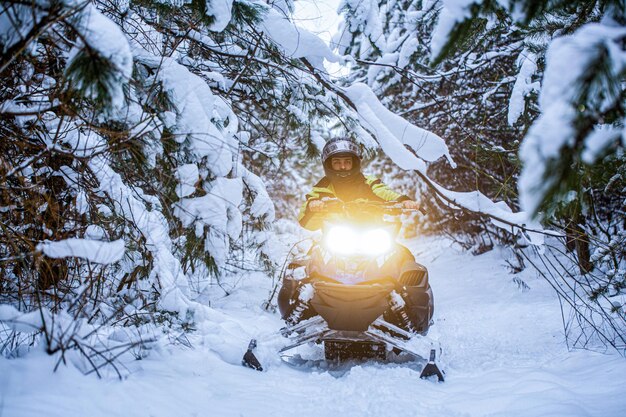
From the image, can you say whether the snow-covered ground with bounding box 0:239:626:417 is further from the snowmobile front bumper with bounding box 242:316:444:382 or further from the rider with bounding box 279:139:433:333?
the rider with bounding box 279:139:433:333

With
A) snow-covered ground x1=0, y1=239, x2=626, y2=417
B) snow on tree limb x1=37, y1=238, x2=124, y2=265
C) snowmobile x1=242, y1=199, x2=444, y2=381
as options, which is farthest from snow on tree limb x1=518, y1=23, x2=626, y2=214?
snowmobile x1=242, y1=199, x2=444, y2=381

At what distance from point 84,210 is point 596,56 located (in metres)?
2.53

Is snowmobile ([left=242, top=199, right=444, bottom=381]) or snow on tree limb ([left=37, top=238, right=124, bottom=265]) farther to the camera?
snowmobile ([left=242, top=199, right=444, bottom=381])

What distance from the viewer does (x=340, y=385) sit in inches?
108

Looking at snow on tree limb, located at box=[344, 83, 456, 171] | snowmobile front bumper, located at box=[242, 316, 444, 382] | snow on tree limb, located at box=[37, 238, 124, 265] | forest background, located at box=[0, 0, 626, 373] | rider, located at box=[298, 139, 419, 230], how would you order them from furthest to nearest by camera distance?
rider, located at box=[298, 139, 419, 230]
snowmobile front bumper, located at box=[242, 316, 444, 382]
snow on tree limb, located at box=[344, 83, 456, 171]
snow on tree limb, located at box=[37, 238, 124, 265]
forest background, located at box=[0, 0, 626, 373]

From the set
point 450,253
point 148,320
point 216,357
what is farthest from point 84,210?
point 450,253

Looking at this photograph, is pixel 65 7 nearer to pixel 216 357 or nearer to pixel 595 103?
pixel 595 103

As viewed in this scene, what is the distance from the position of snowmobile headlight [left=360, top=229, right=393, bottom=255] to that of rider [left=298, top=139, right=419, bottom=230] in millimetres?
650

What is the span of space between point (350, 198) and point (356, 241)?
1.30m

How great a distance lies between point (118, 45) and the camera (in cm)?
135

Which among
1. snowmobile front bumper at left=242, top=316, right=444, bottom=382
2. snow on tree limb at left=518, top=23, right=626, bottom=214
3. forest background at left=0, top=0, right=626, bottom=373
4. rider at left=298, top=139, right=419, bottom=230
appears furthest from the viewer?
rider at left=298, top=139, right=419, bottom=230

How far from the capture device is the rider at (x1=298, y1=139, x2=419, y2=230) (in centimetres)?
406

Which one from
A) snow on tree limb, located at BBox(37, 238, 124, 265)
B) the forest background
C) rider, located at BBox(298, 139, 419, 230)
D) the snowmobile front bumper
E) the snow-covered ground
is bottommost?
the snow-covered ground

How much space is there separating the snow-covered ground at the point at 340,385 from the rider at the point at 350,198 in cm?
43
